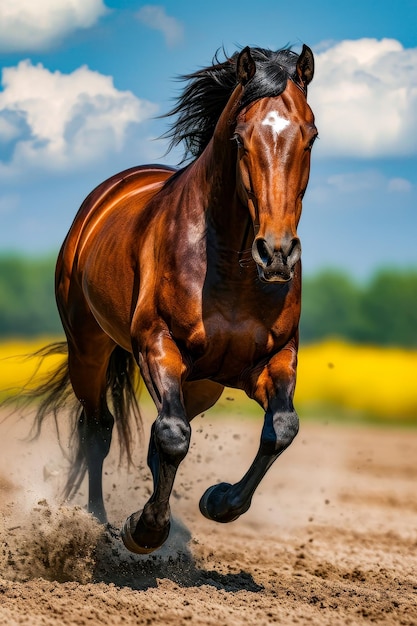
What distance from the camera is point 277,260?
3725 mm

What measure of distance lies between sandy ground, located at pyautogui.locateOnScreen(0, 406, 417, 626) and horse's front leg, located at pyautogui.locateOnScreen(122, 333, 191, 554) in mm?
253

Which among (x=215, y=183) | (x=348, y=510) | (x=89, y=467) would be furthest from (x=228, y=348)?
(x=348, y=510)

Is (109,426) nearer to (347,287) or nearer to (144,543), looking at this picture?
(144,543)

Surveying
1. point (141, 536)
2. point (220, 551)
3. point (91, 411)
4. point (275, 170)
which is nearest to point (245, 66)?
point (275, 170)

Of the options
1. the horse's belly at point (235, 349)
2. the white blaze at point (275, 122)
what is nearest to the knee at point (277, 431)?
the horse's belly at point (235, 349)

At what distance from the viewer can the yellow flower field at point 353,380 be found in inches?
572

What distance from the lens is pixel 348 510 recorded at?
7914 millimetres

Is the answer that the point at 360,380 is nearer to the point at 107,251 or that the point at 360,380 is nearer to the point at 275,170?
the point at 107,251

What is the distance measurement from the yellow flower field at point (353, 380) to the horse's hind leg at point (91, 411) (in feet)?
22.9

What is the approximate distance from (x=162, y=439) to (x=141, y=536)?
1.52 feet

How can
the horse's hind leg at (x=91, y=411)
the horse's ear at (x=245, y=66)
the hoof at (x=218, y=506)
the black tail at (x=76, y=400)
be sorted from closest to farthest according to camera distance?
the horse's ear at (x=245, y=66) → the hoof at (x=218, y=506) → the horse's hind leg at (x=91, y=411) → the black tail at (x=76, y=400)

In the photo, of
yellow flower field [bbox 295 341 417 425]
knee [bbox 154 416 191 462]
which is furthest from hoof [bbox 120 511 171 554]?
yellow flower field [bbox 295 341 417 425]

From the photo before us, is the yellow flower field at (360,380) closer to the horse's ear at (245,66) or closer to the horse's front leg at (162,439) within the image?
the horse's front leg at (162,439)

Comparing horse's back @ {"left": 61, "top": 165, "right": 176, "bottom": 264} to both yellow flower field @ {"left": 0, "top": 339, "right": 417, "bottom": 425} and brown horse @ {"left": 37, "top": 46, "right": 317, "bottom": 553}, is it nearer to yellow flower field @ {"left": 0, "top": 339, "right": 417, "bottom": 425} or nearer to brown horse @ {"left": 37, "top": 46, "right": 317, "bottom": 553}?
brown horse @ {"left": 37, "top": 46, "right": 317, "bottom": 553}
